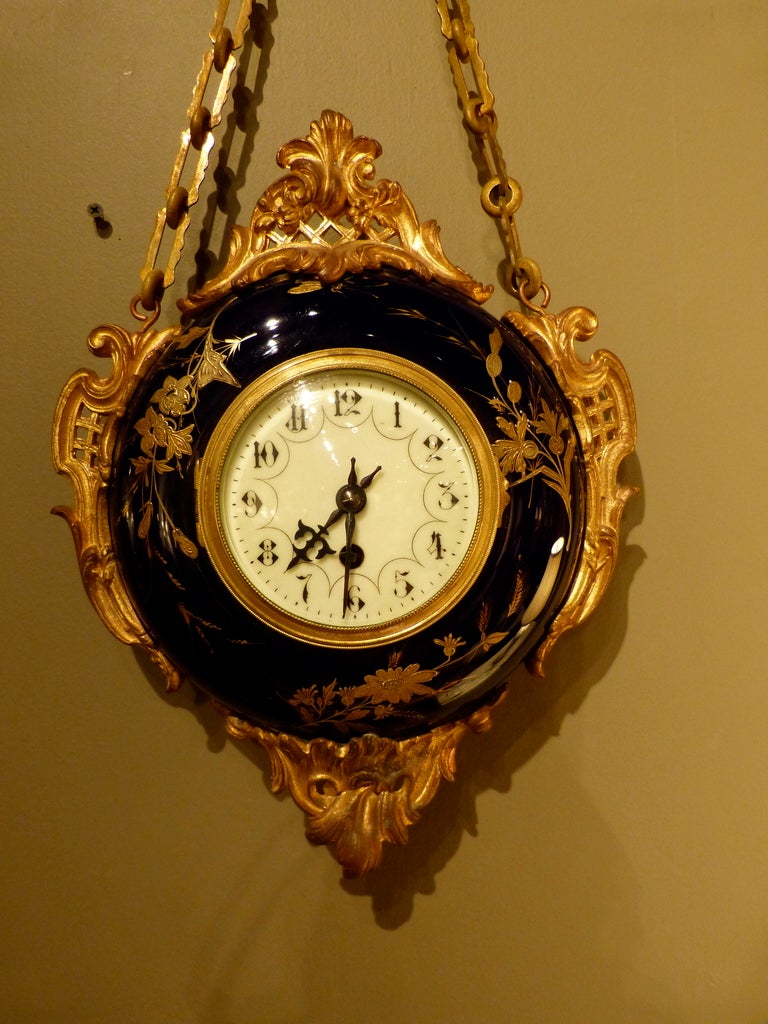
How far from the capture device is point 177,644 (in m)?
0.75

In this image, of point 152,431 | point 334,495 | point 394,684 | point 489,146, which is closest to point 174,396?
point 152,431

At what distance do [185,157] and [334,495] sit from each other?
331 mm

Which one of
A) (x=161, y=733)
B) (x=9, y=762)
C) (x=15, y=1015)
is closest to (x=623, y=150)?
(x=161, y=733)

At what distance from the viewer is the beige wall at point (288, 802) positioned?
0.87 metres

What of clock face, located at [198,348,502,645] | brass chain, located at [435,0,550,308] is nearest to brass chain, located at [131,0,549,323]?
brass chain, located at [435,0,550,308]

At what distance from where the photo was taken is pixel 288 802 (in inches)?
34.2

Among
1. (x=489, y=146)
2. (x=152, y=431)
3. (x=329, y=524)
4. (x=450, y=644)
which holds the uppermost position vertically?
(x=489, y=146)

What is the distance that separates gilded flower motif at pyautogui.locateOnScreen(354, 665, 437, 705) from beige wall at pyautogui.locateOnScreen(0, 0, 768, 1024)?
0.17 metres

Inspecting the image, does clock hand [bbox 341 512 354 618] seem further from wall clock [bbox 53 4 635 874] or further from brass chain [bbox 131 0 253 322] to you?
brass chain [bbox 131 0 253 322]

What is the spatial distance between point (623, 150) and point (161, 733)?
699 mm

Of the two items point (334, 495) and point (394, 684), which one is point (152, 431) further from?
point (394, 684)

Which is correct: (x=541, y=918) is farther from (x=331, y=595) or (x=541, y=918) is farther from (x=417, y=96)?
(x=417, y=96)

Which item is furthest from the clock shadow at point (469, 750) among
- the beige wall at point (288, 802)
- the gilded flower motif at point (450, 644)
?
the gilded flower motif at point (450, 644)

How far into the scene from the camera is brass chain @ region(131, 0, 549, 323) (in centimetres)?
79
